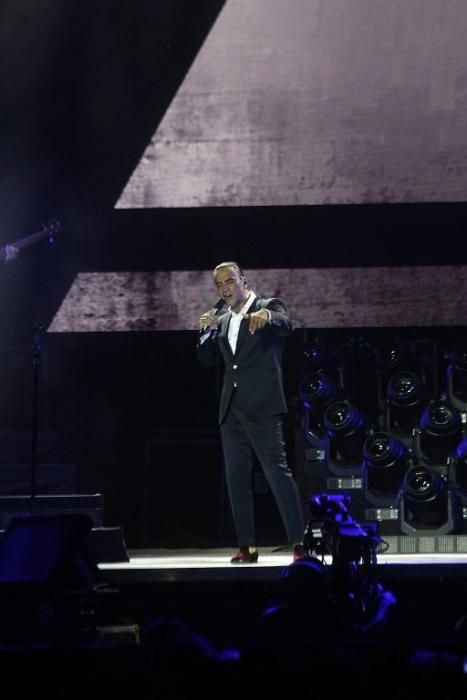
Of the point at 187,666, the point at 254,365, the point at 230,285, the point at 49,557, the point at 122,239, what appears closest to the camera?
the point at 187,666

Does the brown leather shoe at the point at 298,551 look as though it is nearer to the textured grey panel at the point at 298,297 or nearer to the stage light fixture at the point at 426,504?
the stage light fixture at the point at 426,504

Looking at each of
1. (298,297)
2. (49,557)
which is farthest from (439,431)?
(49,557)

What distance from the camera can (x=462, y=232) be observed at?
5.78m

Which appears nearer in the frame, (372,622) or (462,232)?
(372,622)

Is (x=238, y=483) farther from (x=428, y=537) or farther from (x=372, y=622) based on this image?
(x=372, y=622)

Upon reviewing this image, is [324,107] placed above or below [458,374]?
above

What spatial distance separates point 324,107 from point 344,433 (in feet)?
6.10

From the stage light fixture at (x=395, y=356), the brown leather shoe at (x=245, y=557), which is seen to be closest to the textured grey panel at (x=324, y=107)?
the stage light fixture at (x=395, y=356)

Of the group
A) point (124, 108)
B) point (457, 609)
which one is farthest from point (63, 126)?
point (457, 609)

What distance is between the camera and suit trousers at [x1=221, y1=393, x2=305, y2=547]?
4.29m

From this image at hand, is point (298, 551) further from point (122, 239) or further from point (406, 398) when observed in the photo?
point (122, 239)

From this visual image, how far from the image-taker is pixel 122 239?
5.88 m

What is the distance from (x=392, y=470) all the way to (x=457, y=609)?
6.99 feet

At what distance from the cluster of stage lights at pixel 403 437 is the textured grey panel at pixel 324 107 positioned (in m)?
1.03
